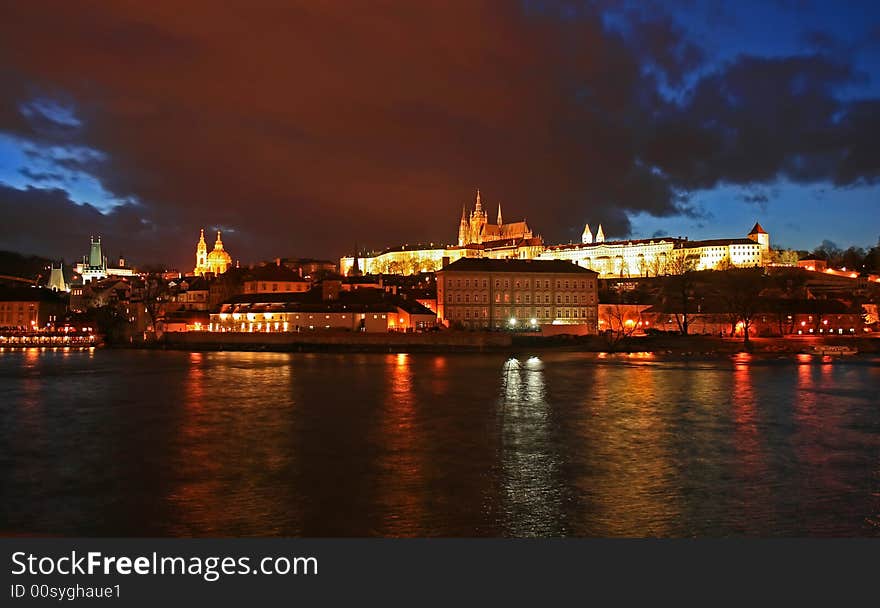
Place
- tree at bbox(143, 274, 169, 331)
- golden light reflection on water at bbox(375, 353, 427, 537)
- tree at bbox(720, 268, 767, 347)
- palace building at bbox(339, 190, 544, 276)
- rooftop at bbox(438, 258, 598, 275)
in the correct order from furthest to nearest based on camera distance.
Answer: palace building at bbox(339, 190, 544, 276), tree at bbox(143, 274, 169, 331), rooftop at bbox(438, 258, 598, 275), tree at bbox(720, 268, 767, 347), golden light reflection on water at bbox(375, 353, 427, 537)

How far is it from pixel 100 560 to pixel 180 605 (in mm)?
1498

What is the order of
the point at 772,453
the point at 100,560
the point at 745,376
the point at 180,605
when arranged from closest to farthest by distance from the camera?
the point at 180,605
the point at 100,560
the point at 772,453
the point at 745,376

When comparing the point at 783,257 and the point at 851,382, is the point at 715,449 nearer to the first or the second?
the point at 851,382

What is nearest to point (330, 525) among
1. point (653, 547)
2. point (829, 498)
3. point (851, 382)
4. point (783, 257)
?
point (653, 547)

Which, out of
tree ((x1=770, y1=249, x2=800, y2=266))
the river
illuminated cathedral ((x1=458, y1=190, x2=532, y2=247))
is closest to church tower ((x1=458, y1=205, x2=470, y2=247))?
illuminated cathedral ((x1=458, y1=190, x2=532, y2=247))

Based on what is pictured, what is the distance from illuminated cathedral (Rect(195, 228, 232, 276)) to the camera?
374ft

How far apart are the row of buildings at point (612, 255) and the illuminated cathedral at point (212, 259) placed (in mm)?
23787

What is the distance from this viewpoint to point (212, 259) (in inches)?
4545

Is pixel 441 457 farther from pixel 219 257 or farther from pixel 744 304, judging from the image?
pixel 219 257

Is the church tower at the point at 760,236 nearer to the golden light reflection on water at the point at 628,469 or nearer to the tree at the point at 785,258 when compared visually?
the tree at the point at 785,258

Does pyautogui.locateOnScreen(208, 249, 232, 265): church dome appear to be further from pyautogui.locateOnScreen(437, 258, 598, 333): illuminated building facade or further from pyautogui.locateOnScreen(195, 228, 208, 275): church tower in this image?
pyautogui.locateOnScreen(437, 258, 598, 333): illuminated building facade

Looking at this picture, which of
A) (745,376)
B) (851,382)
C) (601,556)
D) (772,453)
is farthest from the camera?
(745,376)

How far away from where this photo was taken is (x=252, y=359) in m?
42.7

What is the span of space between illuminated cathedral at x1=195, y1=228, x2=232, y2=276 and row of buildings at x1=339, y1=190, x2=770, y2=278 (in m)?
23.8
